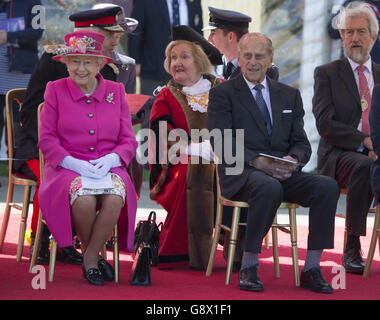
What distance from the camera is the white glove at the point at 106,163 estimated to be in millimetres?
5094

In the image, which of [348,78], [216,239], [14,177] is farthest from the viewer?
[348,78]

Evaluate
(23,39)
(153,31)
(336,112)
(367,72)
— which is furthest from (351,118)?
(153,31)

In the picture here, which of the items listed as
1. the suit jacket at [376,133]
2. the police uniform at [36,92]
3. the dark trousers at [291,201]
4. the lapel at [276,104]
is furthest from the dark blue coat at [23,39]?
the suit jacket at [376,133]

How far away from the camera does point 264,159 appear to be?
17.2 feet

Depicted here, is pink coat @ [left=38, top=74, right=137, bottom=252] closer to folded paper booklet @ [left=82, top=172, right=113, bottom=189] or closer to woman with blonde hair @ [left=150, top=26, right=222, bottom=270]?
folded paper booklet @ [left=82, top=172, right=113, bottom=189]

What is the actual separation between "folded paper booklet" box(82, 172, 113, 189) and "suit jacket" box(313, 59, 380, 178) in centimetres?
164

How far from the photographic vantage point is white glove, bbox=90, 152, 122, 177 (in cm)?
509

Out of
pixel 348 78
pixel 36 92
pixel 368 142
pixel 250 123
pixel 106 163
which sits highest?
pixel 348 78

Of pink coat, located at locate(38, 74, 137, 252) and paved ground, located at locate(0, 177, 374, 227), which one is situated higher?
pink coat, located at locate(38, 74, 137, 252)

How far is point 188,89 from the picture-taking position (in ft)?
19.6

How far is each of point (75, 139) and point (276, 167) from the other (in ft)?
3.84

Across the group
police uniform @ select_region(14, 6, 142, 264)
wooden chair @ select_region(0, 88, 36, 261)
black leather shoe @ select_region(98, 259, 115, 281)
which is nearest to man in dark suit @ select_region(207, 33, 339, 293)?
black leather shoe @ select_region(98, 259, 115, 281)

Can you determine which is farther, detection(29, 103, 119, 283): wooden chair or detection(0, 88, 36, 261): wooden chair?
detection(0, 88, 36, 261): wooden chair

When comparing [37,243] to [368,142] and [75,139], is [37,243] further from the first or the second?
[368,142]
